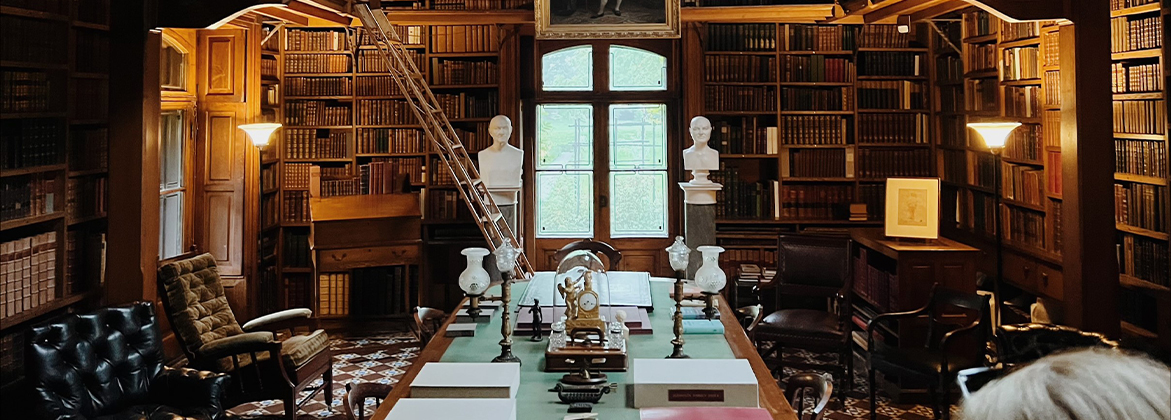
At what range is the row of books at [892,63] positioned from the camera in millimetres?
7672

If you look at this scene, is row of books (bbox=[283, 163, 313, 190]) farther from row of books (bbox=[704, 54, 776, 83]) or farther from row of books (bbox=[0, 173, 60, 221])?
row of books (bbox=[704, 54, 776, 83])

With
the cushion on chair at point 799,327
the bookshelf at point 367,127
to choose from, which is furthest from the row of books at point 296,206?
the cushion on chair at point 799,327

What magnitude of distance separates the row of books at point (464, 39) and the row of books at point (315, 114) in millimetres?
1059

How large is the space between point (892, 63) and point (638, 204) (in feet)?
8.93

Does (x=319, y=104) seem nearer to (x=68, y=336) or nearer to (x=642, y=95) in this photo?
(x=642, y=95)

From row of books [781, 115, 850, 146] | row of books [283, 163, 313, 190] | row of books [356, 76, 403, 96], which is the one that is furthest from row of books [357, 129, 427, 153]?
row of books [781, 115, 850, 146]

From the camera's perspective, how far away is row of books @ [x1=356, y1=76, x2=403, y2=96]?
775 centimetres

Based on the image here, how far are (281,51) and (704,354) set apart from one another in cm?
583

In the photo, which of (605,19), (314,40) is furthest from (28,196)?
(605,19)

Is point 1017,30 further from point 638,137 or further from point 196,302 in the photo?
point 196,302

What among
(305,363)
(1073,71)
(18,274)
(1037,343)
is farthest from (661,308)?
(18,274)

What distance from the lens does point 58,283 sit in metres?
4.42

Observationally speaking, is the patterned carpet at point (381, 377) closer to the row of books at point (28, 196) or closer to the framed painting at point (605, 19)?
the row of books at point (28, 196)

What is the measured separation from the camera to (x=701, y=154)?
660 cm
